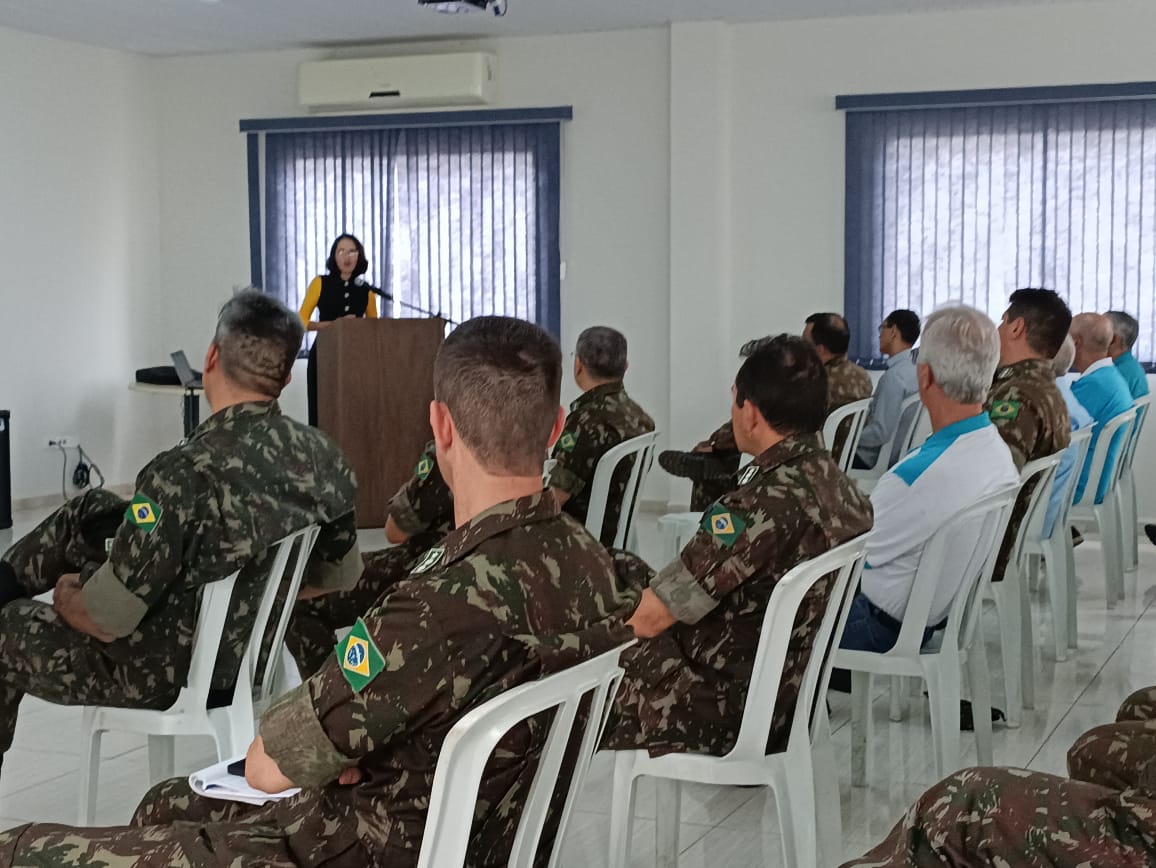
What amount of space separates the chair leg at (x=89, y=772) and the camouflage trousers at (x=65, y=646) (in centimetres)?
10

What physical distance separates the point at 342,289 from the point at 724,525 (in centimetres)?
645

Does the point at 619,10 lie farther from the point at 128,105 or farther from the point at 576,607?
the point at 576,607

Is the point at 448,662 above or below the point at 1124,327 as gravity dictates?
below

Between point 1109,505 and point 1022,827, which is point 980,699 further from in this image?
→ point 1109,505

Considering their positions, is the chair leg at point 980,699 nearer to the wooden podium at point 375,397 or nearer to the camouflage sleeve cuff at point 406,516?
the camouflage sleeve cuff at point 406,516

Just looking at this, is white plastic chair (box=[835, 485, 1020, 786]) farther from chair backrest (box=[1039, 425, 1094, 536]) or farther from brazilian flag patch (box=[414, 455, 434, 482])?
chair backrest (box=[1039, 425, 1094, 536])

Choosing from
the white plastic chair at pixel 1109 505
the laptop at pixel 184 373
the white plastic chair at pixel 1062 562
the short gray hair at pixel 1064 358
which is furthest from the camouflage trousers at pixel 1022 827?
the laptop at pixel 184 373

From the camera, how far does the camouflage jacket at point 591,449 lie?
16.0 ft

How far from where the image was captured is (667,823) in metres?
3.06

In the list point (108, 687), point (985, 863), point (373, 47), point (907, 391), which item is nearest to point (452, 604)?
point (985, 863)

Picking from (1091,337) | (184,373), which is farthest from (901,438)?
(184,373)

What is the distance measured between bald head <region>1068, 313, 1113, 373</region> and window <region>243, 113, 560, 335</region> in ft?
12.3

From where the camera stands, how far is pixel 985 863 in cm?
182

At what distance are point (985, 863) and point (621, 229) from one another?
25.1 feet
